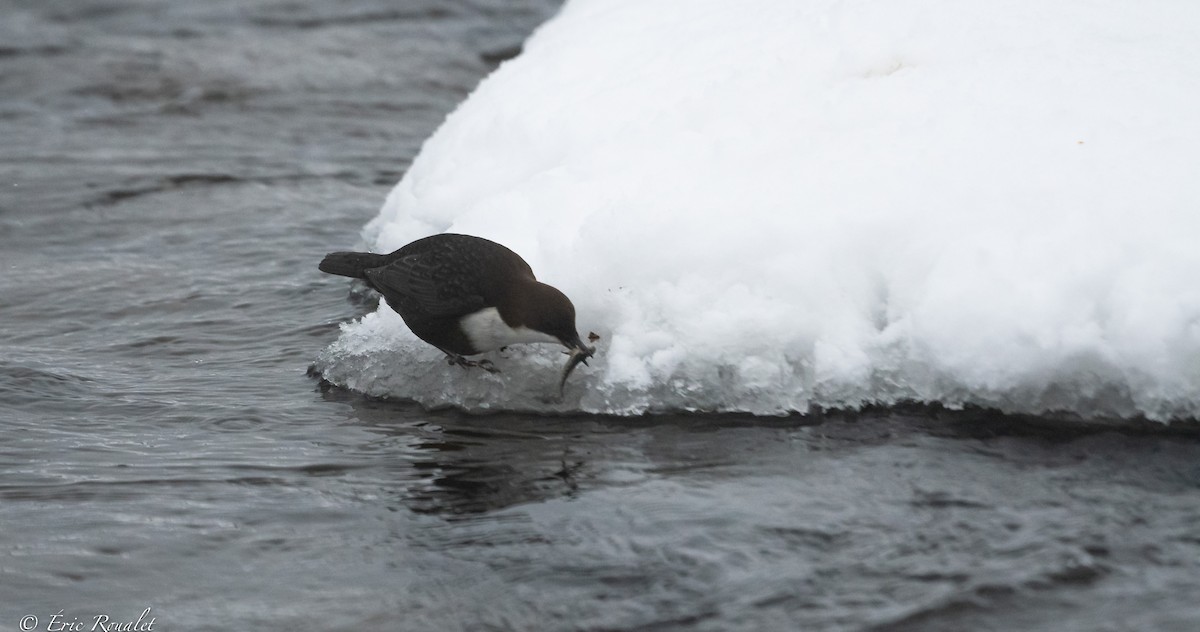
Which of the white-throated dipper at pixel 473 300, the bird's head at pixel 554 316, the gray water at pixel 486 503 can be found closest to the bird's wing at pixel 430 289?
the white-throated dipper at pixel 473 300

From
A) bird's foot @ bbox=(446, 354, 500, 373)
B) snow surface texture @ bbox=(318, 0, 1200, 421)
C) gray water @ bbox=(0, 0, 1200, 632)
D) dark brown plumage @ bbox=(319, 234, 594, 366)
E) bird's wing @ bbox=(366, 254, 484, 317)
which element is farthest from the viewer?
bird's foot @ bbox=(446, 354, 500, 373)

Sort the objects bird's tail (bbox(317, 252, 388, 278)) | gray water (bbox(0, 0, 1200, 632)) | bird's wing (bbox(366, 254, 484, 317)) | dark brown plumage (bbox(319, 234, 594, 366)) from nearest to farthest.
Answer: gray water (bbox(0, 0, 1200, 632)) → dark brown plumage (bbox(319, 234, 594, 366)) → bird's wing (bbox(366, 254, 484, 317)) → bird's tail (bbox(317, 252, 388, 278))

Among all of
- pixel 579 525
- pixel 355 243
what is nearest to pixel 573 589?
pixel 579 525

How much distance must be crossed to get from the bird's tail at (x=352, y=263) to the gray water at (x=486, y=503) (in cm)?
37

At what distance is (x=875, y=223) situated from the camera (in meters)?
3.65

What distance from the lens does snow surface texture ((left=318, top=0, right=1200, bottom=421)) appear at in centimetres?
336

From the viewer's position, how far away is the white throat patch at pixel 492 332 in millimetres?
3549

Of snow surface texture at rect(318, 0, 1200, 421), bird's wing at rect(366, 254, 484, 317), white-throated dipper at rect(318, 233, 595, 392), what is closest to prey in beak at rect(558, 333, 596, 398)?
white-throated dipper at rect(318, 233, 595, 392)

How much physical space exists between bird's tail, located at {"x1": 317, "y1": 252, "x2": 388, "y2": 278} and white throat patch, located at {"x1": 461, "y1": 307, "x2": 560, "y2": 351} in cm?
59

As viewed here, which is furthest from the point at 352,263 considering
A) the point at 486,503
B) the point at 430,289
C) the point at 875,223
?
the point at 875,223

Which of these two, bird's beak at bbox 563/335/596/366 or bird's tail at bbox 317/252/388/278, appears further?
bird's tail at bbox 317/252/388/278

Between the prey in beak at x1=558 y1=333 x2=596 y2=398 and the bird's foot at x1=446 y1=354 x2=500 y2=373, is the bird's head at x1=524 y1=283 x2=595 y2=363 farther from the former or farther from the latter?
the bird's foot at x1=446 y1=354 x2=500 y2=373

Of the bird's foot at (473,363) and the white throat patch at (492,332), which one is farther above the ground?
the white throat patch at (492,332)

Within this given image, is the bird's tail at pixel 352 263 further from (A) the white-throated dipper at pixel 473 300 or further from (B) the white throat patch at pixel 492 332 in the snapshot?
(B) the white throat patch at pixel 492 332
